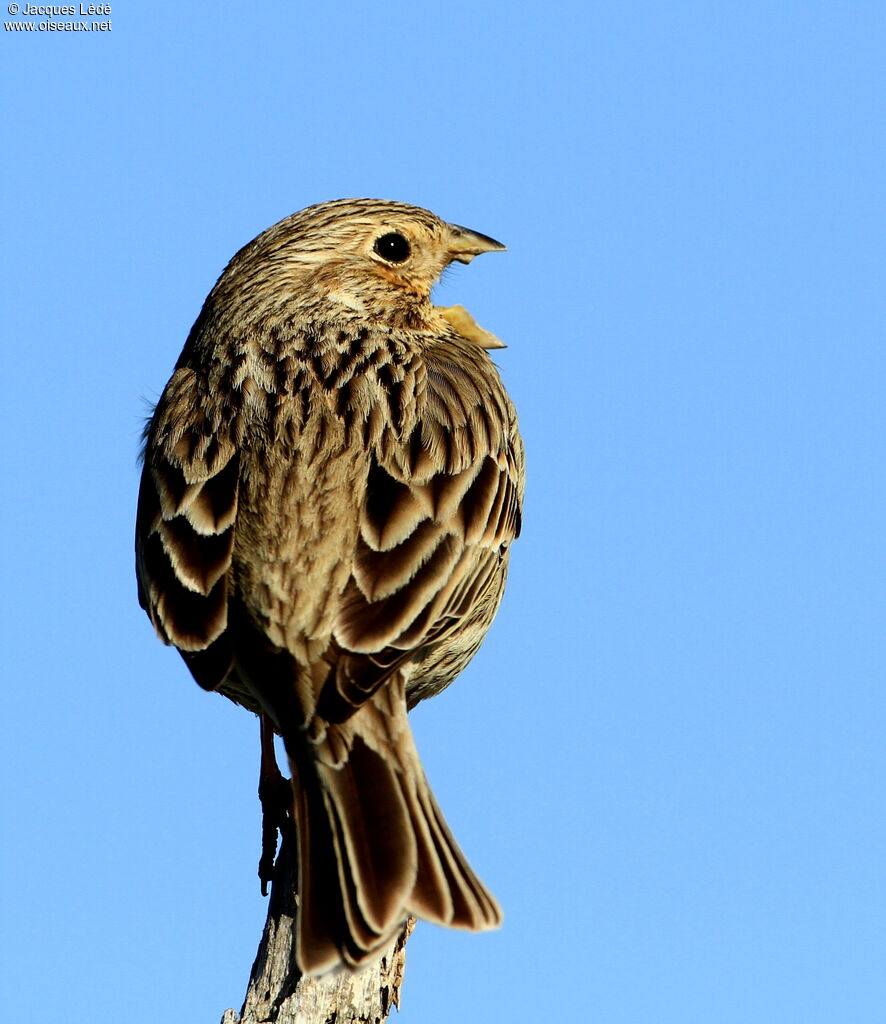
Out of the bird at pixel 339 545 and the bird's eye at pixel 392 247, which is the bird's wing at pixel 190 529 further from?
the bird's eye at pixel 392 247

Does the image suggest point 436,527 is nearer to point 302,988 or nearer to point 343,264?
point 302,988

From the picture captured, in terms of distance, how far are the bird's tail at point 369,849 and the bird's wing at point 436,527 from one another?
0.77 ft

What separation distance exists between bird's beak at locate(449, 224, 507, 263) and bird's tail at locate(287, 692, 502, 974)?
10.4 feet

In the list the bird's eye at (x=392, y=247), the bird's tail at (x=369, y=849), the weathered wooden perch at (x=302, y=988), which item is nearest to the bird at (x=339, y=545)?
the bird's tail at (x=369, y=849)

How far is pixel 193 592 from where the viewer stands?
19.2ft

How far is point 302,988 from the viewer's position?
5426 mm

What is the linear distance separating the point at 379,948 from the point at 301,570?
138 centimetres

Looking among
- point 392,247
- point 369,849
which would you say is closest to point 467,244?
point 392,247

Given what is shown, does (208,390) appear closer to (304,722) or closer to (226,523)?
(226,523)

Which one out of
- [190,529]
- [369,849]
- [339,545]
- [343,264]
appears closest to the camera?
[369,849]

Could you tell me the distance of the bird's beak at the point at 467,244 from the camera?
8211 millimetres

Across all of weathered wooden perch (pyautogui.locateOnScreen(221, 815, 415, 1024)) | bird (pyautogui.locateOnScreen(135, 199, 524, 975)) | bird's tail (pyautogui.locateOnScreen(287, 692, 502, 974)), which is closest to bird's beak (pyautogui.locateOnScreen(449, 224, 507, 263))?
bird (pyautogui.locateOnScreen(135, 199, 524, 975))

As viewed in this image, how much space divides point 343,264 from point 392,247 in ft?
1.06

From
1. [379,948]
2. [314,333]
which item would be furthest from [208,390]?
[379,948]
